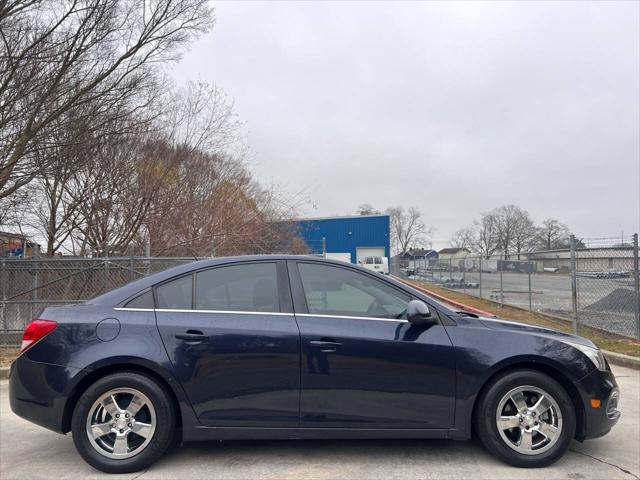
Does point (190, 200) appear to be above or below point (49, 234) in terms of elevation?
above

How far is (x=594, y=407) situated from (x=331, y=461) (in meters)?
2.02

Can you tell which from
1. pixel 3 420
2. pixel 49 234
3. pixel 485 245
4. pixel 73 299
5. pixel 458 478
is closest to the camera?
pixel 458 478

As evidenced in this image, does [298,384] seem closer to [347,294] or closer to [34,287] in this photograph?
[347,294]

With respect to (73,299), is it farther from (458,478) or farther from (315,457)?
(458,478)

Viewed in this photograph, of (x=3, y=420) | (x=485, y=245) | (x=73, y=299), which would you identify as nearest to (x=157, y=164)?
(x=73, y=299)

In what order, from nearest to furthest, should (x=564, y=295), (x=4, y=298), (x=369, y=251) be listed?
1. (x=4, y=298)
2. (x=564, y=295)
3. (x=369, y=251)

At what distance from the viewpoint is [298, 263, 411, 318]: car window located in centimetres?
381

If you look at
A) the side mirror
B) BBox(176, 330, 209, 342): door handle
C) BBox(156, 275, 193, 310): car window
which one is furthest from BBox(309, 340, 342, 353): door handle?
BBox(156, 275, 193, 310): car window

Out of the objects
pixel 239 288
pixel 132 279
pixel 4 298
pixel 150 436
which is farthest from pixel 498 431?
pixel 4 298

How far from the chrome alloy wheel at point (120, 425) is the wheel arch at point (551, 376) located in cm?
245

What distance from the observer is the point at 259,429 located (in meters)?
3.61

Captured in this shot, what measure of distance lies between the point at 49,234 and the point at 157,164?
3.63m

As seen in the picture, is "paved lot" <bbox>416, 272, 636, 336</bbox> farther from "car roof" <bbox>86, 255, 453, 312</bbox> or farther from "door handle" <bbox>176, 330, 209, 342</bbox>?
→ "door handle" <bbox>176, 330, 209, 342</bbox>

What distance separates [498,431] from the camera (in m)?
3.62
